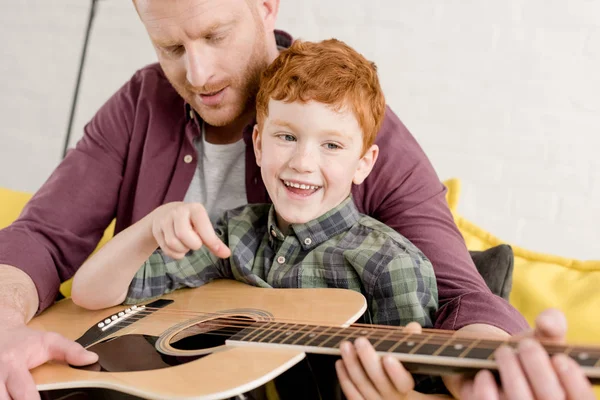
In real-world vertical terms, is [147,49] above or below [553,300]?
above

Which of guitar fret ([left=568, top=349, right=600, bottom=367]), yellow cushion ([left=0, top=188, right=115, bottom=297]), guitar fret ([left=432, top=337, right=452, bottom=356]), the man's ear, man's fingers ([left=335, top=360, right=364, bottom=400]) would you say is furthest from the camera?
yellow cushion ([left=0, top=188, right=115, bottom=297])

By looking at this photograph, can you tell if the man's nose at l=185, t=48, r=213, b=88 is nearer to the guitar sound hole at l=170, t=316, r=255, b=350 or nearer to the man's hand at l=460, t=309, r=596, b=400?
the guitar sound hole at l=170, t=316, r=255, b=350

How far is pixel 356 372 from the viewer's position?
89 centimetres

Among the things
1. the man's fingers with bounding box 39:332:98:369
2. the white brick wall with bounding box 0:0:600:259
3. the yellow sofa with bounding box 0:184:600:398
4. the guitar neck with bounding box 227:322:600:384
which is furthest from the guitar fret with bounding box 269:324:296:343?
the white brick wall with bounding box 0:0:600:259

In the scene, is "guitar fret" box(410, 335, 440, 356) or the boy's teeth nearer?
"guitar fret" box(410, 335, 440, 356)

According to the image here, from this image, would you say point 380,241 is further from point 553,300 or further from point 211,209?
point 553,300

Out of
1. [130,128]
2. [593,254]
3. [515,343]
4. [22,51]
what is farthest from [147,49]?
[515,343]

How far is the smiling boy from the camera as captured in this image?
1166 mm

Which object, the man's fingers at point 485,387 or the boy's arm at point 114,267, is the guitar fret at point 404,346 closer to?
the man's fingers at point 485,387

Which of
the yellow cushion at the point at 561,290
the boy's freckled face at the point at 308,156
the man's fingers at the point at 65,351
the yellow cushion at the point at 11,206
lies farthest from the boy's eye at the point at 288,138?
the yellow cushion at the point at 11,206

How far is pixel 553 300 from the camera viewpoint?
163 centimetres

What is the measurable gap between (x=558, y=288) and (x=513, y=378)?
1.02 meters

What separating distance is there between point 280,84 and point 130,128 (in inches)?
21.4

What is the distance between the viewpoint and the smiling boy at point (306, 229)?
117 centimetres
